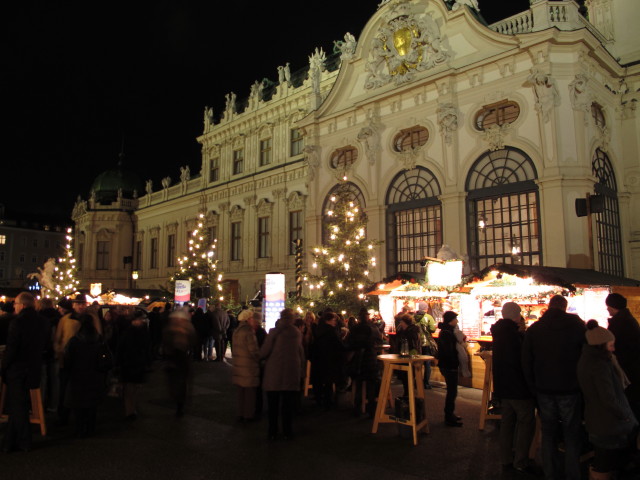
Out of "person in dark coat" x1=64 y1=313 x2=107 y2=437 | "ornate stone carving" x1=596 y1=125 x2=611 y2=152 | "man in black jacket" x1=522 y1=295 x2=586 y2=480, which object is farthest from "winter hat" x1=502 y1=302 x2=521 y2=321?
"ornate stone carving" x1=596 y1=125 x2=611 y2=152

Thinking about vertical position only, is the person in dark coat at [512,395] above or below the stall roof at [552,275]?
below

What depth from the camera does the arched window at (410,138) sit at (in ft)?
75.1

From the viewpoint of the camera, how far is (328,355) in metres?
9.69

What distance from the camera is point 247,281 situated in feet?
109

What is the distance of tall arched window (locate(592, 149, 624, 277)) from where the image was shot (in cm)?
1889

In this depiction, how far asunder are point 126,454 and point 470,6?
21.7m

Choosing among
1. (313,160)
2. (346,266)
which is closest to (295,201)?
(313,160)

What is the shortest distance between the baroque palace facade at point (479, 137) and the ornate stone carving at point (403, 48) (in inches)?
2.3

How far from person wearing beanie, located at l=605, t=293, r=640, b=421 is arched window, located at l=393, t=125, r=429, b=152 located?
17.1 m

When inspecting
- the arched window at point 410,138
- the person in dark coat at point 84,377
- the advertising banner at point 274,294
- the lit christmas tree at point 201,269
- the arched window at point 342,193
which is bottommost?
the person in dark coat at point 84,377

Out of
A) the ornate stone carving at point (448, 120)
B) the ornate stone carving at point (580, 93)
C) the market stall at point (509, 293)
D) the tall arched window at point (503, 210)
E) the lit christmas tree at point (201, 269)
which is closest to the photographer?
the market stall at point (509, 293)

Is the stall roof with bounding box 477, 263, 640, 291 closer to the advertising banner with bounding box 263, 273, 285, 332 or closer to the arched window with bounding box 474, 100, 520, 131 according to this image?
the advertising banner with bounding box 263, 273, 285, 332

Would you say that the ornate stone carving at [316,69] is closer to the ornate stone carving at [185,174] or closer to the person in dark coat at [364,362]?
the ornate stone carving at [185,174]

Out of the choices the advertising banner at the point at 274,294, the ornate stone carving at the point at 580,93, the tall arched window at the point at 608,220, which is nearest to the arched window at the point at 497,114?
the ornate stone carving at the point at 580,93
